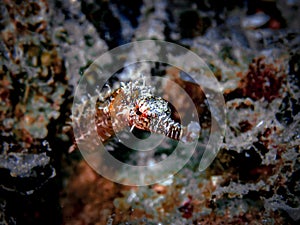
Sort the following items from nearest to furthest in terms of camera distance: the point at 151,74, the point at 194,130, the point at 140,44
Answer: the point at 140,44 → the point at 151,74 → the point at 194,130

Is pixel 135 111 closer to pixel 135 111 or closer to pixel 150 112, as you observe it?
pixel 135 111

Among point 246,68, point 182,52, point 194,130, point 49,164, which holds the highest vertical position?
point 182,52

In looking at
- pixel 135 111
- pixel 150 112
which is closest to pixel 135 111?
pixel 135 111

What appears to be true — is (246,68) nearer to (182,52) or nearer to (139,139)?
(182,52)

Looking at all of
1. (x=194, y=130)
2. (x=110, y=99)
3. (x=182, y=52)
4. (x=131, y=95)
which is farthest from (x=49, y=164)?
(x=182, y=52)

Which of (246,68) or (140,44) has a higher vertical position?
(140,44)

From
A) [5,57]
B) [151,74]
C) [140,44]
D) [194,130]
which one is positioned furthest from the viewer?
[194,130]

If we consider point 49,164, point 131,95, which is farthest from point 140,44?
point 49,164

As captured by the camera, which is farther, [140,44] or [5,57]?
[140,44]

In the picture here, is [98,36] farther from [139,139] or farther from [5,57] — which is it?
[139,139]
